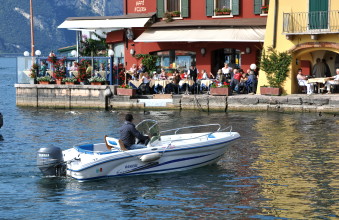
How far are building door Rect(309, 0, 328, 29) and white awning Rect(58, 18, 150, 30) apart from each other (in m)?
9.58

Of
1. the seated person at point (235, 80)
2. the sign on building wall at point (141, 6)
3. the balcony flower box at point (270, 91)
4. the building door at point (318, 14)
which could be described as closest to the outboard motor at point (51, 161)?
the balcony flower box at point (270, 91)

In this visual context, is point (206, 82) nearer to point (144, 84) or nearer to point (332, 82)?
point (144, 84)

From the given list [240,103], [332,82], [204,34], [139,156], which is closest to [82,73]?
[204,34]

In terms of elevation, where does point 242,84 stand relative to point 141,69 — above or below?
below

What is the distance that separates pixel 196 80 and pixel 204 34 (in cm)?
262

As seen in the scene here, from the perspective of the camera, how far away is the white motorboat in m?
17.7

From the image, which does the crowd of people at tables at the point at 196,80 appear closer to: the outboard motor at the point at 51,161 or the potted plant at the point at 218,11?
the potted plant at the point at 218,11

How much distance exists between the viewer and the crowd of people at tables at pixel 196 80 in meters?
33.8

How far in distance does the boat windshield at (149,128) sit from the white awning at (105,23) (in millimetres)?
19137

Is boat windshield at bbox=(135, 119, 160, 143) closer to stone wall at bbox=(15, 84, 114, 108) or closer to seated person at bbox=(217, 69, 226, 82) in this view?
seated person at bbox=(217, 69, 226, 82)

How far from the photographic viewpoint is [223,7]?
37.8 meters

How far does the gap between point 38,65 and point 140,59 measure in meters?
5.58

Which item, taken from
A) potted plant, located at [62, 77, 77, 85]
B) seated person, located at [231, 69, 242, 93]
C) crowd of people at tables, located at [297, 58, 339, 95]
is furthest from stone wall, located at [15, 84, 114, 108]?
crowd of people at tables, located at [297, 58, 339, 95]

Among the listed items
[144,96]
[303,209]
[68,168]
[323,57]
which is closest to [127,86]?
[144,96]
